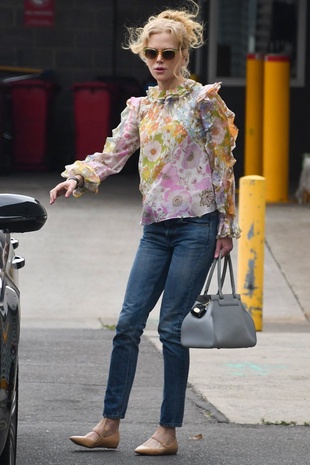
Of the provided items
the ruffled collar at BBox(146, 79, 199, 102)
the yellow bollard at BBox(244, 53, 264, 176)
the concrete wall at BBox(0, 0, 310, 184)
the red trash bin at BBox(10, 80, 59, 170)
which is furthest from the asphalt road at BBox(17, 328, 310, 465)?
the concrete wall at BBox(0, 0, 310, 184)

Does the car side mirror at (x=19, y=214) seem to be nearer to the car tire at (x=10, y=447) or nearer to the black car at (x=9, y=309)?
the black car at (x=9, y=309)

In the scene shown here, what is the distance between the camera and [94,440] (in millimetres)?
5535

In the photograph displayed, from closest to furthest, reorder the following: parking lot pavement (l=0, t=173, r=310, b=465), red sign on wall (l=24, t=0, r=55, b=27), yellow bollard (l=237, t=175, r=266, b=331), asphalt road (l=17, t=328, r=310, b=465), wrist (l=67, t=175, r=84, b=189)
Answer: wrist (l=67, t=175, r=84, b=189)
asphalt road (l=17, t=328, r=310, b=465)
parking lot pavement (l=0, t=173, r=310, b=465)
yellow bollard (l=237, t=175, r=266, b=331)
red sign on wall (l=24, t=0, r=55, b=27)

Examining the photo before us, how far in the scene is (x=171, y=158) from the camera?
17.8ft

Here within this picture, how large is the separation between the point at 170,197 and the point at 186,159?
0.17m

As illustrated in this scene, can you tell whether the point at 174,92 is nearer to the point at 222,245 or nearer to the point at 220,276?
the point at 222,245

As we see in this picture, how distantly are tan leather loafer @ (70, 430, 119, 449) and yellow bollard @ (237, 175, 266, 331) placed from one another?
3.63 meters

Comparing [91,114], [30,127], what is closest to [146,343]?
[91,114]

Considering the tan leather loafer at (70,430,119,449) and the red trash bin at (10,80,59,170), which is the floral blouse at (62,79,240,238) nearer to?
the tan leather loafer at (70,430,119,449)

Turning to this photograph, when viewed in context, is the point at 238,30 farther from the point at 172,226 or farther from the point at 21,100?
the point at 172,226

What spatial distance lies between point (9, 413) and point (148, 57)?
1764 mm

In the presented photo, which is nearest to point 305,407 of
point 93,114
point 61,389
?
point 61,389

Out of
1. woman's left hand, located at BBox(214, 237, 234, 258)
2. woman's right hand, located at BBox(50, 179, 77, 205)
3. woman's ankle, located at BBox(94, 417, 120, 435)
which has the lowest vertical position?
woman's ankle, located at BBox(94, 417, 120, 435)

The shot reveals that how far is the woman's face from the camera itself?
17.9ft
